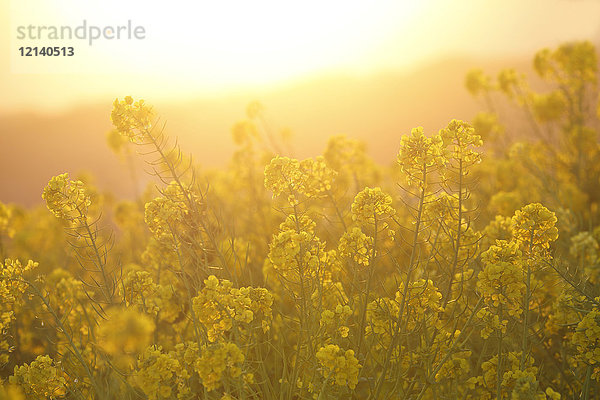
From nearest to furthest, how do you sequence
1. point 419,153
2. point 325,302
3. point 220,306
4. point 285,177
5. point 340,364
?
point 340,364
point 220,306
point 419,153
point 285,177
point 325,302

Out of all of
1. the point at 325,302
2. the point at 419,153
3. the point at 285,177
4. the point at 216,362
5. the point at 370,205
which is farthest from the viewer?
the point at 325,302

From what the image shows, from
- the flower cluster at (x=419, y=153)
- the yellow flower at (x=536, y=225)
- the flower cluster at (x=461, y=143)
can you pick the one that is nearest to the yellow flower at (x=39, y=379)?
the flower cluster at (x=419, y=153)

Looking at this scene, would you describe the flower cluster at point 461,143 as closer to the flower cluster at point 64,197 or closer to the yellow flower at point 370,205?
the yellow flower at point 370,205

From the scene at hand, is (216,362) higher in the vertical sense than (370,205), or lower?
lower

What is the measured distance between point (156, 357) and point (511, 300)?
5.53ft

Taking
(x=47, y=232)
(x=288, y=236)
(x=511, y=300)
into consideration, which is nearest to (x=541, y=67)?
(x=511, y=300)

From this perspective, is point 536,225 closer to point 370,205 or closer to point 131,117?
point 370,205

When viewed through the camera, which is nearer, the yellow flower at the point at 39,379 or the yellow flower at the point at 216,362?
the yellow flower at the point at 216,362

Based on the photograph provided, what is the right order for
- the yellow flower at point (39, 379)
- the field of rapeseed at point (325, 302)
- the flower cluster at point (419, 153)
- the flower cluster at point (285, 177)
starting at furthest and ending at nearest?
the flower cluster at point (285, 177)
the yellow flower at point (39, 379)
the flower cluster at point (419, 153)
the field of rapeseed at point (325, 302)

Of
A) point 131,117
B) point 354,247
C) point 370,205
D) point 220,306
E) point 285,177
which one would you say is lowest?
point 220,306

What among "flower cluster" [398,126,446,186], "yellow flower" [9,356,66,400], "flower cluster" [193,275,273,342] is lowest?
"yellow flower" [9,356,66,400]

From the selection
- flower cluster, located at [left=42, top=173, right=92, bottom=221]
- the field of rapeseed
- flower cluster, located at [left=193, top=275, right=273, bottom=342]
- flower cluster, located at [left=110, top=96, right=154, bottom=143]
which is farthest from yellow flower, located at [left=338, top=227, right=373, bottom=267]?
flower cluster, located at [left=42, top=173, right=92, bottom=221]

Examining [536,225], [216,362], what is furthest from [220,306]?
[536,225]

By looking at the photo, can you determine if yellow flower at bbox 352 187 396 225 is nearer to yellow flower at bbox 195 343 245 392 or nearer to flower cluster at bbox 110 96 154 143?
yellow flower at bbox 195 343 245 392
